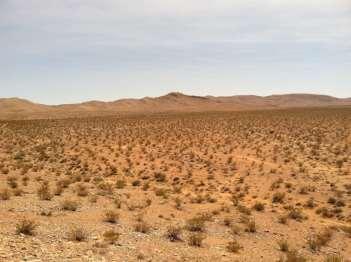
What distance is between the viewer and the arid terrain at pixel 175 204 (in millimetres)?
10664

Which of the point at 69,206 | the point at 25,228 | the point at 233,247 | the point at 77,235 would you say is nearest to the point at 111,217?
the point at 69,206

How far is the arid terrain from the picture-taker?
35.0 feet

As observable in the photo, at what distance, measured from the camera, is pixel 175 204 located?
1570cm

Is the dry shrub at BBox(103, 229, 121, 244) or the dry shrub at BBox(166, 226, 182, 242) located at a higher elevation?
the dry shrub at BBox(103, 229, 121, 244)

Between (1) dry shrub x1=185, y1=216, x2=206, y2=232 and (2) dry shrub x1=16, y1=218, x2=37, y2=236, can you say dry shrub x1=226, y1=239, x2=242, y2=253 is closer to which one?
(1) dry shrub x1=185, y1=216, x2=206, y2=232

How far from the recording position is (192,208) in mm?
15492

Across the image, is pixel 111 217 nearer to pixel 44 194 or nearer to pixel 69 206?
pixel 69 206

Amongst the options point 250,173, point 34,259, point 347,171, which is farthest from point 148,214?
point 347,171

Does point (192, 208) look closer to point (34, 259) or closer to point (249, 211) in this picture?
point (249, 211)

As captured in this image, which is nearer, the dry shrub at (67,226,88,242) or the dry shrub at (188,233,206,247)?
the dry shrub at (67,226,88,242)

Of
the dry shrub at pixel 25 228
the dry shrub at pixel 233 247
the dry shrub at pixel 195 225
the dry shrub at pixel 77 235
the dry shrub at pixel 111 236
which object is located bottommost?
the dry shrub at pixel 233 247

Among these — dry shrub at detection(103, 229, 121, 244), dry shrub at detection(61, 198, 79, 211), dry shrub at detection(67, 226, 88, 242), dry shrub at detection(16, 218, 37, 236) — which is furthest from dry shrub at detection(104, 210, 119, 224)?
dry shrub at detection(16, 218, 37, 236)

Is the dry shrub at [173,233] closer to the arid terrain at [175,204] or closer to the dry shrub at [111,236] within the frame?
the arid terrain at [175,204]

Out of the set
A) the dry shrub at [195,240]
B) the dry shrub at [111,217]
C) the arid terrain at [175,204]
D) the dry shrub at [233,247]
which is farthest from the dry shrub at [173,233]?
the dry shrub at [111,217]
